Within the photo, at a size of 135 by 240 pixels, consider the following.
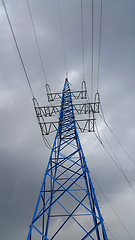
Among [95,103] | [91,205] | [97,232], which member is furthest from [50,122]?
[97,232]

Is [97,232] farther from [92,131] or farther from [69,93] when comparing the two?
[69,93]

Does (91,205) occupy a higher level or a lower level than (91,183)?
lower

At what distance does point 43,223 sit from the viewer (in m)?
8.54

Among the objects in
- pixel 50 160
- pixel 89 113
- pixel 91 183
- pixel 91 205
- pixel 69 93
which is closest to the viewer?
pixel 91 183

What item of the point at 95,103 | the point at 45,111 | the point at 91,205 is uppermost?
the point at 45,111

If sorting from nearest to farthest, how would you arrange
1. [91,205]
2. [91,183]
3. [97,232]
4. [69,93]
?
[97,232] → [91,183] → [91,205] → [69,93]

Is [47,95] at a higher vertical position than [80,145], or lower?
higher

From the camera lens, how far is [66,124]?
13383mm

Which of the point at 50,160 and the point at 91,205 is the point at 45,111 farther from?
the point at 91,205

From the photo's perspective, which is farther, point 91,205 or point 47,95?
point 47,95

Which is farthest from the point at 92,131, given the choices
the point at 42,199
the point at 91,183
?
A: the point at 42,199

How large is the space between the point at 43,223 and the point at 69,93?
40.7 ft

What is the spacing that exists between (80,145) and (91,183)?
3069 millimetres

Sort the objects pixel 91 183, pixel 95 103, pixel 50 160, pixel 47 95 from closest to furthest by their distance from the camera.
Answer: pixel 91 183 < pixel 50 160 < pixel 95 103 < pixel 47 95
